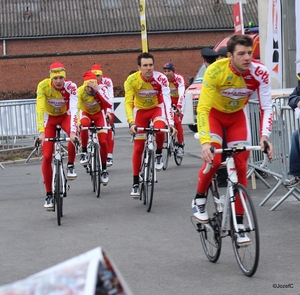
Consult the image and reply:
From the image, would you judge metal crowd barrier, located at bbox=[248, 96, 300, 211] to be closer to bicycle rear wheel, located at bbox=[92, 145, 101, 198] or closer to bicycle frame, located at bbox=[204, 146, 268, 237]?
bicycle rear wheel, located at bbox=[92, 145, 101, 198]

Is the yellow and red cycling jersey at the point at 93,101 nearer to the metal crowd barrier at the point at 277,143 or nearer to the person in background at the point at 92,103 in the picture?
the person in background at the point at 92,103

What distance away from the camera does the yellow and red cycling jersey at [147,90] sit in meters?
11.7

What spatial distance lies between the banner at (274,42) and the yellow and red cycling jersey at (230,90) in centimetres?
719

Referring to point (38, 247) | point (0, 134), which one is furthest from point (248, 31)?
point (38, 247)

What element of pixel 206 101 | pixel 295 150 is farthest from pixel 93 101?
pixel 206 101

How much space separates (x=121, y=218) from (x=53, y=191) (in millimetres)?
937

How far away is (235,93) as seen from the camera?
23.0 feet

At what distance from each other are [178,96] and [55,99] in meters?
6.65

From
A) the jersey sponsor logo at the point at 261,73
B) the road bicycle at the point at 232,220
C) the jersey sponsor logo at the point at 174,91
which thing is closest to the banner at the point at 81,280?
the road bicycle at the point at 232,220

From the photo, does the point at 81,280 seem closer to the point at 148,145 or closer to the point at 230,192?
the point at 230,192

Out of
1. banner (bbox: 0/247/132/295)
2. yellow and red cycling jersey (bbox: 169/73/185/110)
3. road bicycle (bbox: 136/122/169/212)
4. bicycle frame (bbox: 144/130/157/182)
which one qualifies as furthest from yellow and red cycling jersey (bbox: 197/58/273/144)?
yellow and red cycling jersey (bbox: 169/73/185/110)

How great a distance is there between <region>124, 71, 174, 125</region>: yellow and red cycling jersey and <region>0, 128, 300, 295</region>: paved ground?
1.41 metres

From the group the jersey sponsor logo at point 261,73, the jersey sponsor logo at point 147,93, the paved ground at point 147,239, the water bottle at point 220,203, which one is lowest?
the paved ground at point 147,239

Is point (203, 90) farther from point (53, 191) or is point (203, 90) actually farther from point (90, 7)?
point (90, 7)
